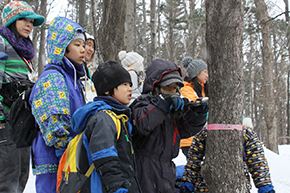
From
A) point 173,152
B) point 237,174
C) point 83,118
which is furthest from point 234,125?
point 83,118

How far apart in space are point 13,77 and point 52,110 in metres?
0.91

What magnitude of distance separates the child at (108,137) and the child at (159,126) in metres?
0.18

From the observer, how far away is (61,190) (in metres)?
1.71

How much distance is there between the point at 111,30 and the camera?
4.98 metres

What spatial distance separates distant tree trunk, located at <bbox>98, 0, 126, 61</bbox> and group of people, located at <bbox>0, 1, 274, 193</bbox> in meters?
2.23

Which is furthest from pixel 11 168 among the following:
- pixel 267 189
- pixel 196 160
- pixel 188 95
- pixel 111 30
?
pixel 111 30

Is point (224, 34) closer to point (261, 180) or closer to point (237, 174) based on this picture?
point (237, 174)

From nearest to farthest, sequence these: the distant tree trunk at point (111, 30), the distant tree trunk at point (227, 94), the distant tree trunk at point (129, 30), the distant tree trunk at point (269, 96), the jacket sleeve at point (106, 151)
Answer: the jacket sleeve at point (106, 151), the distant tree trunk at point (227, 94), the distant tree trunk at point (111, 30), the distant tree trunk at point (129, 30), the distant tree trunk at point (269, 96)

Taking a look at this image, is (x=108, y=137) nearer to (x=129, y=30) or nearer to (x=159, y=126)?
(x=159, y=126)

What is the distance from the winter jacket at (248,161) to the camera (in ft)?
7.90

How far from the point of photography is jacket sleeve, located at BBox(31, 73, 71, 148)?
6.12ft

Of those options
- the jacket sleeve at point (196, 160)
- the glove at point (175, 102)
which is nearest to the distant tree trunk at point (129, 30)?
the jacket sleeve at point (196, 160)

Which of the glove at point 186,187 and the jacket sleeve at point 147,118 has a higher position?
the jacket sleeve at point 147,118

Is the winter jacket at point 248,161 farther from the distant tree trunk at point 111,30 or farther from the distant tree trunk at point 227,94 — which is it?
the distant tree trunk at point 111,30
